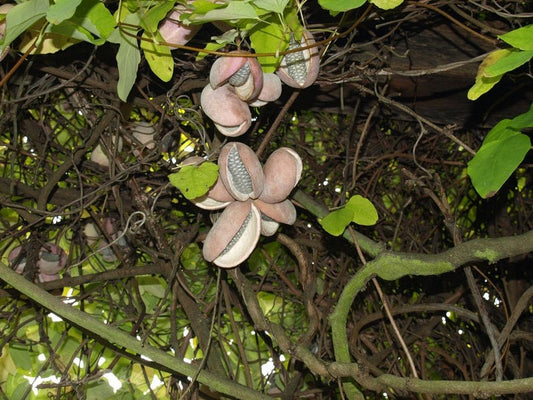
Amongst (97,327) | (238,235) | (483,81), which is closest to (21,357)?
(97,327)

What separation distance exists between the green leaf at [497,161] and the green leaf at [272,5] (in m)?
0.26

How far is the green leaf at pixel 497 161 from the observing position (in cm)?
66

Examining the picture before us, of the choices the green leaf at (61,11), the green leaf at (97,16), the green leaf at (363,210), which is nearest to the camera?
the green leaf at (61,11)

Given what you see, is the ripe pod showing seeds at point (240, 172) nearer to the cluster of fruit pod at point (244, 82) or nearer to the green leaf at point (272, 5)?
the cluster of fruit pod at point (244, 82)

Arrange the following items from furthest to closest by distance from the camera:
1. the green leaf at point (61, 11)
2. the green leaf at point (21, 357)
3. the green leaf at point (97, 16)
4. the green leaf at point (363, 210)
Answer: the green leaf at point (21, 357), the green leaf at point (363, 210), the green leaf at point (97, 16), the green leaf at point (61, 11)

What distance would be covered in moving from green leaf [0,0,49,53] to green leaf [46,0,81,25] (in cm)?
9

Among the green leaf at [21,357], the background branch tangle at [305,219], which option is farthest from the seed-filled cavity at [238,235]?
the green leaf at [21,357]

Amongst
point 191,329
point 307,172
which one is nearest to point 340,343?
point 191,329

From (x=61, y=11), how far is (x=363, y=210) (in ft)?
1.51

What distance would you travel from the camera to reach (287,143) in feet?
4.07

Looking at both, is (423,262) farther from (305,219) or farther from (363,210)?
(305,219)

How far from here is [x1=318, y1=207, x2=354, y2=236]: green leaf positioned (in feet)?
2.88

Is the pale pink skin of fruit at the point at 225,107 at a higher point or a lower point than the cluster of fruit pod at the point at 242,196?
higher

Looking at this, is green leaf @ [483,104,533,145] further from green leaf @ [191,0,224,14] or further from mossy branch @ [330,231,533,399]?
green leaf @ [191,0,224,14]
